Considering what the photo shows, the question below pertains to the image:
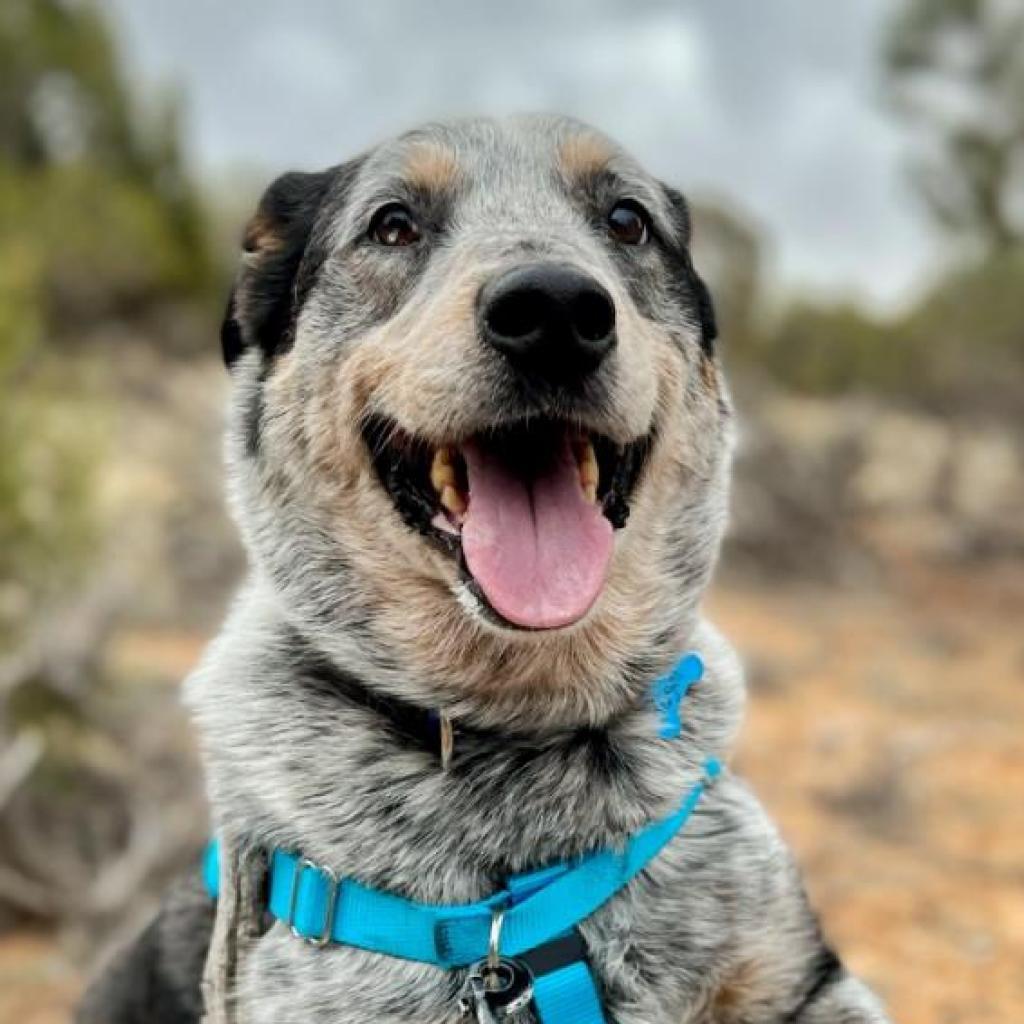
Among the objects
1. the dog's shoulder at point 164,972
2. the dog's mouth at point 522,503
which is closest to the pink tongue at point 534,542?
the dog's mouth at point 522,503

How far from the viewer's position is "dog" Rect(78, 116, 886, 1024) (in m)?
2.37

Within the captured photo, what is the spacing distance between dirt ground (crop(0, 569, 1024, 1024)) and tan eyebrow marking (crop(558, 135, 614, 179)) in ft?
9.55

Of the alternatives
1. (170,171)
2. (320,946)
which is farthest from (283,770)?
(170,171)

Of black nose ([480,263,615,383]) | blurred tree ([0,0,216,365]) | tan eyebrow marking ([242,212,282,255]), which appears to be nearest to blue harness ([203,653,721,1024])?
black nose ([480,263,615,383])

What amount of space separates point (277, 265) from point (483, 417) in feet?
3.07

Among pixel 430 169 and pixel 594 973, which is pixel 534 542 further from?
pixel 430 169

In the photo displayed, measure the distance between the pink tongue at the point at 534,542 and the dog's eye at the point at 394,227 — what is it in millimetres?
661

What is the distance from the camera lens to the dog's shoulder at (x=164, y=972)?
9.21 ft

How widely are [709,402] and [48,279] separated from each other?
22.7 m

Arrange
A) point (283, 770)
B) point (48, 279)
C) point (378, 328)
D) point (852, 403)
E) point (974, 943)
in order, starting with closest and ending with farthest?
point (283, 770) → point (378, 328) → point (974, 943) → point (852, 403) → point (48, 279)

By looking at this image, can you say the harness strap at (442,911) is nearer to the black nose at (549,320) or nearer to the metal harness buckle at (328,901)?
the metal harness buckle at (328,901)

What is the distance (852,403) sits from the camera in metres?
18.0

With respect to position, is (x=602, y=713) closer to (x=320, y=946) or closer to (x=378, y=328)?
(x=320, y=946)

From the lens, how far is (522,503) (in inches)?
99.3
